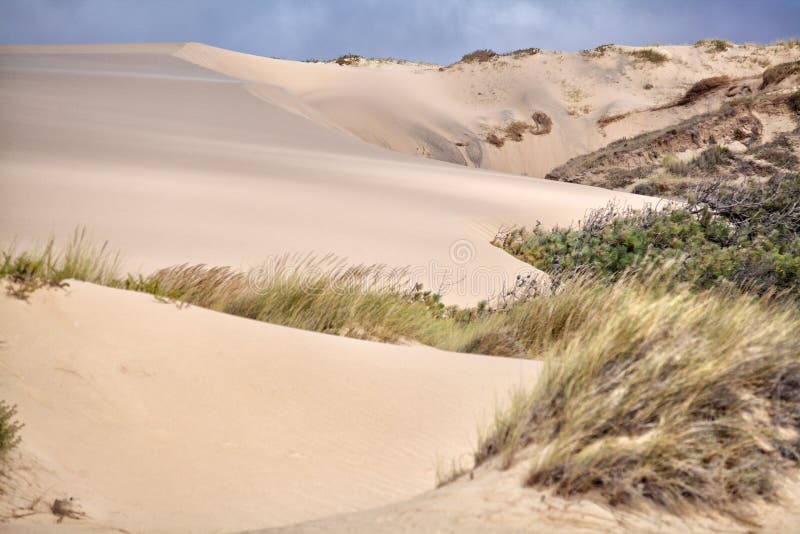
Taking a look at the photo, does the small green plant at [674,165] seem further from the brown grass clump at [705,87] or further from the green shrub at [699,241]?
the brown grass clump at [705,87]

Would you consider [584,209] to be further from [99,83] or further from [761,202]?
[99,83]

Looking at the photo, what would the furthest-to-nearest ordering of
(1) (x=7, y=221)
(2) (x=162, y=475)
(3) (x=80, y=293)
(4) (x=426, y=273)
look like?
(4) (x=426, y=273), (1) (x=7, y=221), (3) (x=80, y=293), (2) (x=162, y=475)

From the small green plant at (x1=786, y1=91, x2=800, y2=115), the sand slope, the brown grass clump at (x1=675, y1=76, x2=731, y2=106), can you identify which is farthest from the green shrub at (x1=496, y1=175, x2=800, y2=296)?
the brown grass clump at (x1=675, y1=76, x2=731, y2=106)

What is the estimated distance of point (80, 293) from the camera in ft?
15.7

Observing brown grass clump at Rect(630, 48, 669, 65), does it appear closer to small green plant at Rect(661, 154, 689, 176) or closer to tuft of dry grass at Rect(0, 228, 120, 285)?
small green plant at Rect(661, 154, 689, 176)

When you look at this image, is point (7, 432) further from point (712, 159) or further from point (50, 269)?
point (712, 159)

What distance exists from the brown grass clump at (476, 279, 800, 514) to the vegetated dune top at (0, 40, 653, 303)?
482cm

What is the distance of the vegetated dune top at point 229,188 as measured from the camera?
889 centimetres

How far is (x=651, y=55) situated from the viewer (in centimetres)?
3722

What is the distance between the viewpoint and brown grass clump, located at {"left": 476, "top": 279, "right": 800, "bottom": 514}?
10.3 feet

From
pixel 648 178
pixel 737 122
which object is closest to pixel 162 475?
pixel 648 178

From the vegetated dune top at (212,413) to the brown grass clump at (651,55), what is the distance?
34.7 meters

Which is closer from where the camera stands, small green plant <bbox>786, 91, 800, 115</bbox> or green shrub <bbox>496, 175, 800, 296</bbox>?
green shrub <bbox>496, 175, 800, 296</bbox>

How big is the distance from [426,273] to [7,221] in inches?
169
